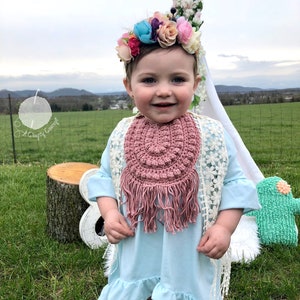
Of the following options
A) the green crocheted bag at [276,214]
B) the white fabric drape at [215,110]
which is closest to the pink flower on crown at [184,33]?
the white fabric drape at [215,110]

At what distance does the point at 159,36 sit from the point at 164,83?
194 millimetres

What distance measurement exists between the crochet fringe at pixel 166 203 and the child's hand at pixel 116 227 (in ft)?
0.23

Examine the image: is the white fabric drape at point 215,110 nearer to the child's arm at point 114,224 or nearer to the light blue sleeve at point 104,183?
the light blue sleeve at point 104,183

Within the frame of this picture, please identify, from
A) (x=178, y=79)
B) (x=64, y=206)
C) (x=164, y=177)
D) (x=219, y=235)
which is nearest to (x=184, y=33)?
(x=178, y=79)

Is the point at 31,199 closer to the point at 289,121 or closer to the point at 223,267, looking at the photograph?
the point at 223,267

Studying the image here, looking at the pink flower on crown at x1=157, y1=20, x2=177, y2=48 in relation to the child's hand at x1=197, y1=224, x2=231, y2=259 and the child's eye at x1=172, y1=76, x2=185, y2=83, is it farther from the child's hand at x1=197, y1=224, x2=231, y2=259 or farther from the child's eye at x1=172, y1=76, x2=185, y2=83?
the child's hand at x1=197, y1=224, x2=231, y2=259

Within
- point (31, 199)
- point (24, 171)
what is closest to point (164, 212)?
point (31, 199)

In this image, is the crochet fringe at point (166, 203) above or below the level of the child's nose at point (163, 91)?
below

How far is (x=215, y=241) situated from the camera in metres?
1.96

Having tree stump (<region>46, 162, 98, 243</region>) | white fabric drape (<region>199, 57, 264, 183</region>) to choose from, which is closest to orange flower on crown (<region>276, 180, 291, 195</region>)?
white fabric drape (<region>199, 57, 264, 183</region>)

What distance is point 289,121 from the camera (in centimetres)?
1642

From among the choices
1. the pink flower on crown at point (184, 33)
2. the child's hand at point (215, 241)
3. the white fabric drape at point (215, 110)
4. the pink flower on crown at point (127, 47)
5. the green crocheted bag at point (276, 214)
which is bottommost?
the green crocheted bag at point (276, 214)

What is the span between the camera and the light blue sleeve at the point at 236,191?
6.59ft

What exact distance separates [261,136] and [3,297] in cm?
1071
